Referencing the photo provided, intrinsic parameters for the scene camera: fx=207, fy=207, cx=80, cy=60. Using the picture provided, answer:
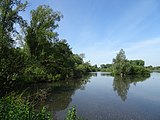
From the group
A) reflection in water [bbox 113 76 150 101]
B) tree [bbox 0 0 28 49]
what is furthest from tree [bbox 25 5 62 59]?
reflection in water [bbox 113 76 150 101]

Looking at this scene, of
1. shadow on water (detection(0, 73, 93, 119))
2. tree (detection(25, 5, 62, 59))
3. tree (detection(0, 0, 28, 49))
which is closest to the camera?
shadow on water (detection(0, 73, 93, 119))

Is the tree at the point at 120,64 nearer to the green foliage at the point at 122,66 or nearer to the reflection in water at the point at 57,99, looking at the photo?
the green foliage at the point at 122,66

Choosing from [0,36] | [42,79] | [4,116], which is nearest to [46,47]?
[42,79]

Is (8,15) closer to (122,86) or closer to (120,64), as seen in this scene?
(122,86)

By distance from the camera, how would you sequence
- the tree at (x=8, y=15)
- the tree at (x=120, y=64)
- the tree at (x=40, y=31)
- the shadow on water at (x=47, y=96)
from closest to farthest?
the shadow on water at (x=47, y=96) → the tree at (x=8, y=15) → the tree at (x=40, y=31) → the tree at (x=120, y=64)

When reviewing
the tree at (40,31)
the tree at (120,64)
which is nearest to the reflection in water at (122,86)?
the tree at (40,31)

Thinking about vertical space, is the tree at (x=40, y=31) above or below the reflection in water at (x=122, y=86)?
above

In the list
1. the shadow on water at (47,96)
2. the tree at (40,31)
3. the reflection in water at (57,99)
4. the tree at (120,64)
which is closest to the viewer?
the shadow on water at (47,96)

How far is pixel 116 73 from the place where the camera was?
7456 cm

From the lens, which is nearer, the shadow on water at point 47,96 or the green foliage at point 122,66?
the shadow on water at point 47,96

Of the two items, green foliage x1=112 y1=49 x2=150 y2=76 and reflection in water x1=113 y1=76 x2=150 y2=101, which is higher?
green foliage x1=112 y1=49 x2=150 y2=76

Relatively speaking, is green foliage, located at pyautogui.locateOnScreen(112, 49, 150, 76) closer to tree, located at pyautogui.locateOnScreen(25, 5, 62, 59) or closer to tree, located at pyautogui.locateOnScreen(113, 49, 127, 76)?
tree, located at pyautogui.locateOnScreen(113, 49, 127, 76)

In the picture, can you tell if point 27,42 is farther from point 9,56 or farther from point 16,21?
point 9,56

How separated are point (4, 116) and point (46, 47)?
25.5 meters
